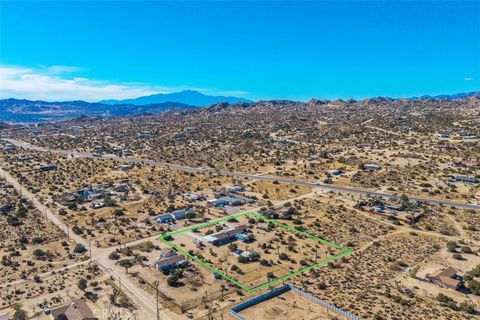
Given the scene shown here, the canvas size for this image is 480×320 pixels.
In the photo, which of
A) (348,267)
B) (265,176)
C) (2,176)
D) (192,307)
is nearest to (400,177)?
(265,176)

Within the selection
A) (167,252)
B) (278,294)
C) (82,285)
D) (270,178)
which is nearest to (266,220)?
(167,252)

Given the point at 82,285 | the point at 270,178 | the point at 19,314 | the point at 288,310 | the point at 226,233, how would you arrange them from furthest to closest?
the point at 270,178, the point at 226,233, the point at 82,285, the point at 288,310, the point at 19,314

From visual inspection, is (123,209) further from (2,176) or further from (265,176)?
(2,176)

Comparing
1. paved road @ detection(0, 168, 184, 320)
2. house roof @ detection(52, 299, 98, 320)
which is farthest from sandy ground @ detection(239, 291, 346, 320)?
house roof @ detection(52, 299, 98, 320)

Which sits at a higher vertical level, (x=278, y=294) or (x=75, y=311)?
(x=278, y=294)

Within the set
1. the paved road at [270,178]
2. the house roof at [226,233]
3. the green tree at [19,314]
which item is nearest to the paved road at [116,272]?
the green tree at [19,314]

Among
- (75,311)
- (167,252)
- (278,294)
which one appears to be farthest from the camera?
(167,252)

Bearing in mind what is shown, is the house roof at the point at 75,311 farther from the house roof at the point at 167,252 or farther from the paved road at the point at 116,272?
the house roof at the point at 167,252

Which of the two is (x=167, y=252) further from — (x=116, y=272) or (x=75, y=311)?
(x=75, y=311)

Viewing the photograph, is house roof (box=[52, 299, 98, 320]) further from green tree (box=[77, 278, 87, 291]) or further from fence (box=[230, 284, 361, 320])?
fence (box=[230, 284, 361, 320])
